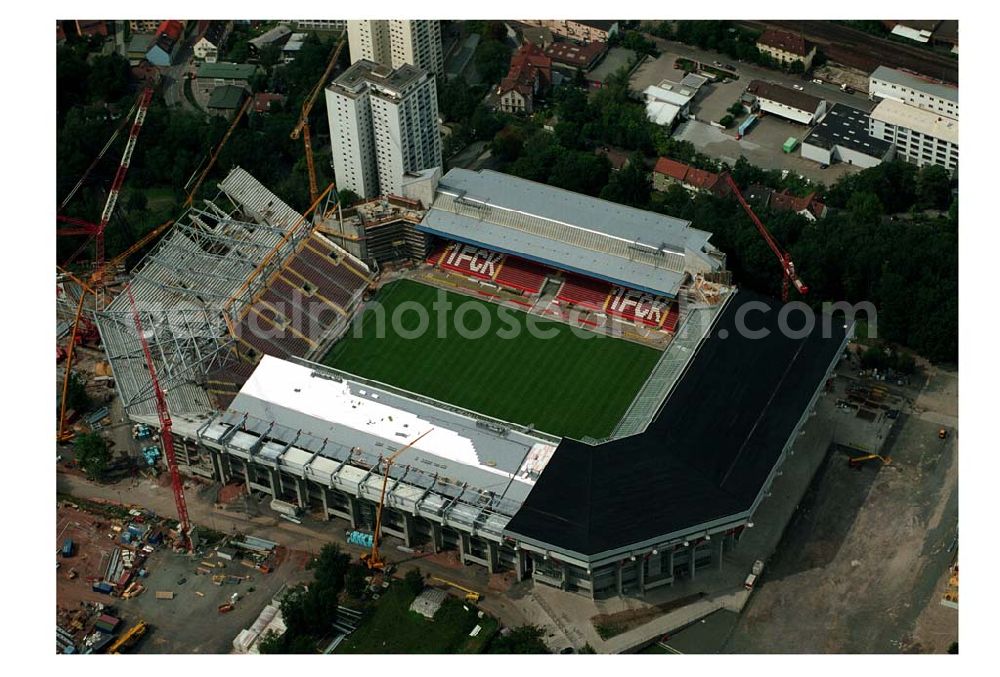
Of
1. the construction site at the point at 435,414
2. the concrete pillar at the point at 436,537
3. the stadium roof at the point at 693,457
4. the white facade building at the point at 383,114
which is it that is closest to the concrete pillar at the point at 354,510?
the construction site at the point at 435,414

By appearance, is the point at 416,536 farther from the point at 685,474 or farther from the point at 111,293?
the point at 111,293

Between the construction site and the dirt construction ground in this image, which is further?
the construction site

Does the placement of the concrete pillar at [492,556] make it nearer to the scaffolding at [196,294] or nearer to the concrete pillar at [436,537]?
the concrete pillar at [436,537]

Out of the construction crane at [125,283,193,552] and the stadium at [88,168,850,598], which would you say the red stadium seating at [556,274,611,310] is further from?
the construction crane at [125,283,193,552]

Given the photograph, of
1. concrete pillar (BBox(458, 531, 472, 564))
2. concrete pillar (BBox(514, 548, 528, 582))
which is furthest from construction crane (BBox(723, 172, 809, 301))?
concrete pillar (BBox(458, 531, 472, 564))

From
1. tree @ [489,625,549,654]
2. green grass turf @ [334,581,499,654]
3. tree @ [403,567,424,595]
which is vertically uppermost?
tree @ [403,567,424,595]

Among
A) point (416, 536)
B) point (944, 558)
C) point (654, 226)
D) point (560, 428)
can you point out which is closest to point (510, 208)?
point (654, 226)

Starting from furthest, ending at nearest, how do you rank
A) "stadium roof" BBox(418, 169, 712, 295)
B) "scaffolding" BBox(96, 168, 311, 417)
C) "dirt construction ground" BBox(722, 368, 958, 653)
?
"stadium roof" BBox(418, 169, 712, 295) < "scaffolding" BBox(96, 168, 311, 417) < "dirt construction ground" BBox(722, 368, 958, 653)

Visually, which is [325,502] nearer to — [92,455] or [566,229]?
[92,455]
